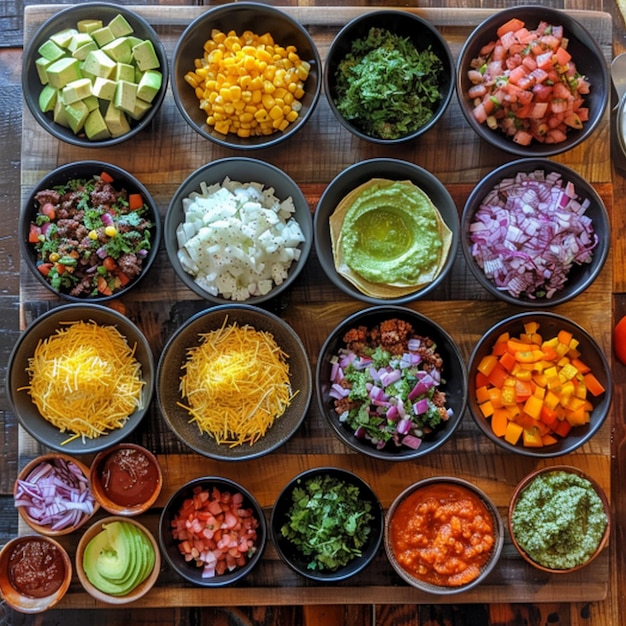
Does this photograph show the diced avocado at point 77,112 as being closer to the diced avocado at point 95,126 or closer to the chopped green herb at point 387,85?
the diced avocado at point 95,126

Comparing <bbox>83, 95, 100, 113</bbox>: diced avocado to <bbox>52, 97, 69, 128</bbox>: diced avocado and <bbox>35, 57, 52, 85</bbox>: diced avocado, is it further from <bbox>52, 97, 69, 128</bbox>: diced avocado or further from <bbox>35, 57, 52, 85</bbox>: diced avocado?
<bbox>35, 57, 52, 85</bbox>: diced avocado

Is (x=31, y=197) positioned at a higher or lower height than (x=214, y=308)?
higher

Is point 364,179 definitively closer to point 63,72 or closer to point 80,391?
point 63,72

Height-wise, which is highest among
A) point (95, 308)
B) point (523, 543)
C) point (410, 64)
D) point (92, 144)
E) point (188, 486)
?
point (410, 64)

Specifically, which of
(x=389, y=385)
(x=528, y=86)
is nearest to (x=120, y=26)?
(x=528, y=86)

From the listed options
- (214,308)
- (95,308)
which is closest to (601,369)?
Result: (214,308)

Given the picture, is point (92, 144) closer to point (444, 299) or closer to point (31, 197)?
point (31, 197)

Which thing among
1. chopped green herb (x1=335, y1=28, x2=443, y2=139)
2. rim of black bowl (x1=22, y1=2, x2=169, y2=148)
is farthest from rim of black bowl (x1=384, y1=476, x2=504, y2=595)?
rim of black bowl (x1=22, y1=2, x2=169, y2=148)
